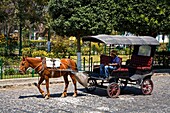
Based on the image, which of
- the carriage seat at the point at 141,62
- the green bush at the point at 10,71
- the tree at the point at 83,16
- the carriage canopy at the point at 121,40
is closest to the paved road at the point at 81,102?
the carriage seat at the point at 141,62

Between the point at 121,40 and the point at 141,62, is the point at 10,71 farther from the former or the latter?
the point at 141,62

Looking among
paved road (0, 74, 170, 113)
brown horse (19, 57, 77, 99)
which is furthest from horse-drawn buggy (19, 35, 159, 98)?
paved road (0, 74, 170, 113)

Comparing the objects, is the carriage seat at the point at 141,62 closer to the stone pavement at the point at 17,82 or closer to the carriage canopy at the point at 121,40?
the carriage canopy at the point at 121,40

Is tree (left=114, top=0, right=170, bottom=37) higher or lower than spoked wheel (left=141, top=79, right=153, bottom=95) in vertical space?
higher

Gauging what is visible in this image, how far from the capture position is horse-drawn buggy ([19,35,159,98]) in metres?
12.8

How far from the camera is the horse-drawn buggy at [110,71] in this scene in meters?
12.8

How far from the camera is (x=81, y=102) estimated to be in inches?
489

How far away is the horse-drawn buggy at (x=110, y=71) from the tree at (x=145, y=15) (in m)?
5.86

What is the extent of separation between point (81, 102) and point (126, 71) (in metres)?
2.46

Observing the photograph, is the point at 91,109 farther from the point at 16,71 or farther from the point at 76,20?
the point at 76,20

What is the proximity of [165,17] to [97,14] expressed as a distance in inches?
179

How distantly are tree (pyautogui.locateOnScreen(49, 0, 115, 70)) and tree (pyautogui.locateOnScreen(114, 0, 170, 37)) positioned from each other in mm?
1613

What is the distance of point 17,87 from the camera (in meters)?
15.6

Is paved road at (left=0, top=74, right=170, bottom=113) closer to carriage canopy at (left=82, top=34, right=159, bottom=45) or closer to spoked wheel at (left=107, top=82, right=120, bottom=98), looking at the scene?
spoked wheel at (left=107, top=82, right=120, bottom=98)
